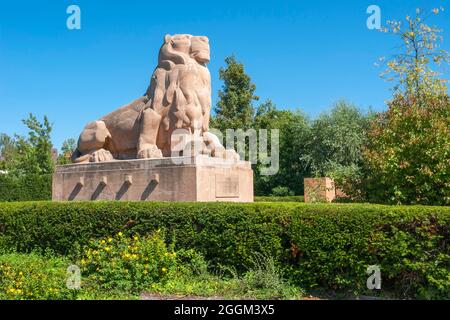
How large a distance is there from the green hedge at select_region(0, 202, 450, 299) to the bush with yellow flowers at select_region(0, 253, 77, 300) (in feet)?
4.55

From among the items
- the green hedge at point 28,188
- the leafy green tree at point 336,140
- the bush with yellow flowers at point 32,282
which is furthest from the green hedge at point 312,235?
the leafy green tree at point 336,140

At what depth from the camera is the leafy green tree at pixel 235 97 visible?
35344mm

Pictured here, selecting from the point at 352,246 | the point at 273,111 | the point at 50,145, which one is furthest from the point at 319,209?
the point at 273,111

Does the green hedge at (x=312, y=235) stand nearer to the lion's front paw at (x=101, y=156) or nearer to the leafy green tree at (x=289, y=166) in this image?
the lion's front paw at (x=101, y=156)

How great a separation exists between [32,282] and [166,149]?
517 centimetres

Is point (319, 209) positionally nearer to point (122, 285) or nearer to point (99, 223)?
point (122, 285)

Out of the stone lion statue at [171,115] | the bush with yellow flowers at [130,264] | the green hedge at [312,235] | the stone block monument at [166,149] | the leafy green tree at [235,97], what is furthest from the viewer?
the leafy green tree at [235,97]

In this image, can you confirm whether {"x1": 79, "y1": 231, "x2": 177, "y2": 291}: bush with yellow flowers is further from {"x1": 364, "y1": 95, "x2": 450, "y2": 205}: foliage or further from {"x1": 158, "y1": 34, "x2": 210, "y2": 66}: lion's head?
{"x1": 158, "y1": 34, "x2": 210, "y2": 66}: lion's head

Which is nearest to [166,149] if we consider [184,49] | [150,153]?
[150,153]

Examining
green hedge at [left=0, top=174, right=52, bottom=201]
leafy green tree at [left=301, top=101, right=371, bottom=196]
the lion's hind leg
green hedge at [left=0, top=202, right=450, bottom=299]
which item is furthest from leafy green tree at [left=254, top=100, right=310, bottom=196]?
green hedge at [left=0, top=202, right=450, bottom=299]

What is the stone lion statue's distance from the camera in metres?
10.5

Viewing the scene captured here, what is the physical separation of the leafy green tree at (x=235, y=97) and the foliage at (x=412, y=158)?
24.8 meters

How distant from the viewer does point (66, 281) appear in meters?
6.43

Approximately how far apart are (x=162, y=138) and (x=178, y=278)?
14.3ft
